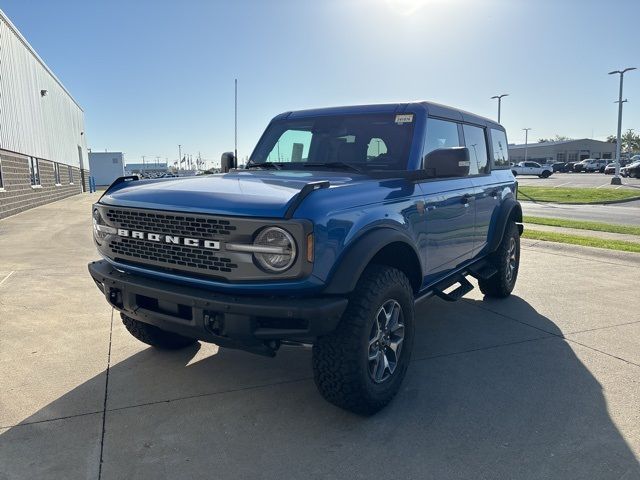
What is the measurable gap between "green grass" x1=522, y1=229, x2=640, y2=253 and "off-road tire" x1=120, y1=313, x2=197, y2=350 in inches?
306

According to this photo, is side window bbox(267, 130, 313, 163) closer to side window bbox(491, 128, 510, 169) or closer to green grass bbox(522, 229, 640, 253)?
side window bbox(491, 128, 510, 169)

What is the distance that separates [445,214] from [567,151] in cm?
10040

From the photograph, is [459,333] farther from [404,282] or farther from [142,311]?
[142,311]

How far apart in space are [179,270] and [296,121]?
6.89 ft

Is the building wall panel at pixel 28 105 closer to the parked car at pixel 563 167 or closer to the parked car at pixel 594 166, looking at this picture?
the parked car at pixel 594 166

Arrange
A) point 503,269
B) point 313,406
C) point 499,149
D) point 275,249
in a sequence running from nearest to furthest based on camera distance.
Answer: point 275,249
point 313,406
point 503,269
point 499,149

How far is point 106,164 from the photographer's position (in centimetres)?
6931

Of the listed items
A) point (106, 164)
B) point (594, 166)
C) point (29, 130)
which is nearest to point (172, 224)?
point (29, 130)

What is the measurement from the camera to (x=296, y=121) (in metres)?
4.38

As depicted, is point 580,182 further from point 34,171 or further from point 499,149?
point 499,149

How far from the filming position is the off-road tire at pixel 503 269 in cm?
526

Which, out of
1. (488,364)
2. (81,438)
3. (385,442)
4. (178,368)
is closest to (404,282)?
(385,442)

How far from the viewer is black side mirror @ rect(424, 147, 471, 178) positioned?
3.31 m

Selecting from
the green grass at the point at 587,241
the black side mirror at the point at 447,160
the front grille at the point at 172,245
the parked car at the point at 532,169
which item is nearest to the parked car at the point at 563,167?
the parked car at the point at 532,169
